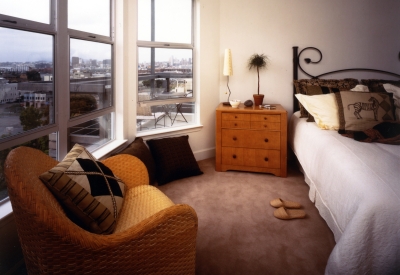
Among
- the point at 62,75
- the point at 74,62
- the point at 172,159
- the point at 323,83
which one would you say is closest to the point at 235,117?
the point at 172,159

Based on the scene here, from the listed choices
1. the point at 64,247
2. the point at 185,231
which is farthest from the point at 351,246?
the point at 64,247

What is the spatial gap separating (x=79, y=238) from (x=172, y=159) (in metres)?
2.20

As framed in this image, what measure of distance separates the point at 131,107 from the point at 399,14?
3.29m

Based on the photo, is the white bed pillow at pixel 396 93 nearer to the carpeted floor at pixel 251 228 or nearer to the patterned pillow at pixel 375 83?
the patterned pillow at pixel 375 83

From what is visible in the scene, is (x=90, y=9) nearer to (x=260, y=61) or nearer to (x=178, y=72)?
(x=178, y=72)

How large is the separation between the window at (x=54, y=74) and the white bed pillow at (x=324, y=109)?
1.97 metres

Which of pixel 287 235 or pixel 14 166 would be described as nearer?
pixel 14 166

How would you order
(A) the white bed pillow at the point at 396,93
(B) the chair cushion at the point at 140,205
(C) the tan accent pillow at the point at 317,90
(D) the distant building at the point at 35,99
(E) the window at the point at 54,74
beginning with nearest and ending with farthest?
1. (B) the chair cushion at the point at 140,205
2. (E) the window at the point at 54,74
3. (D) the distant building at the point at 35,99
4. (A) the white bed pillow at the point at 396,93
5. (C) the tan accent pillow at the point at 317,90

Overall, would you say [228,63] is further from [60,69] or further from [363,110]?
[60,69]

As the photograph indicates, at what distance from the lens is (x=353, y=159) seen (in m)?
1.81

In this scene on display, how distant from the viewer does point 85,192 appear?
1.21 m

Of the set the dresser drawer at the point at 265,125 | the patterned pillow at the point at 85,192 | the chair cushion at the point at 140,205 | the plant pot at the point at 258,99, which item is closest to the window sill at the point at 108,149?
the chair cushion at the point at 140,205

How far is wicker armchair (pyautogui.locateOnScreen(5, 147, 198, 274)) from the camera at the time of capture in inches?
36.5

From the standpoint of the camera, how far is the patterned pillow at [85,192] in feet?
3.81
